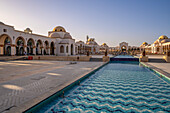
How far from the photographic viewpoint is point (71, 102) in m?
4.40

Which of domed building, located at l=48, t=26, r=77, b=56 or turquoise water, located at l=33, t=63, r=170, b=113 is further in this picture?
domed building, located at l=48, t=26, r=77, b=56

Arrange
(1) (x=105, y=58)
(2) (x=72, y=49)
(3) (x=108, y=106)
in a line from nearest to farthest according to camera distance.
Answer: (3) (x=108, y=106), (1) (x=105, y=58), (2) (x=72, y=49)

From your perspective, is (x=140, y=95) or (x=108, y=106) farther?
(x=140, y=95)

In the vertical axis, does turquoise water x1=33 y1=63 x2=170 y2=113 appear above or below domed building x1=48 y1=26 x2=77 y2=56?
below

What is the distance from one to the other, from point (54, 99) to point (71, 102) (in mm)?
623

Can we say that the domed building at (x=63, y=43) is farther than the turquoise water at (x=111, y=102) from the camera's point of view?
Yes

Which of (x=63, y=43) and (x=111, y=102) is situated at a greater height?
(x=63, y=43)

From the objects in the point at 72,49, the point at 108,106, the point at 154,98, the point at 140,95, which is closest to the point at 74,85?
the point at 108,106

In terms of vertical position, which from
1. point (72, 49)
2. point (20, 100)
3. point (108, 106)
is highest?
point (72, 49)

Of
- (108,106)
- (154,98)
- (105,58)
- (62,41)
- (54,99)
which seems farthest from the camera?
(62,41)

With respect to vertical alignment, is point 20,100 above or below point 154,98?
above

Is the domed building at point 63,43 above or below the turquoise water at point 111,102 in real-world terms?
above

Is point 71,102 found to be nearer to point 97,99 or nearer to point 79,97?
point 79,97

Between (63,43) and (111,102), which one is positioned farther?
(63,43)
